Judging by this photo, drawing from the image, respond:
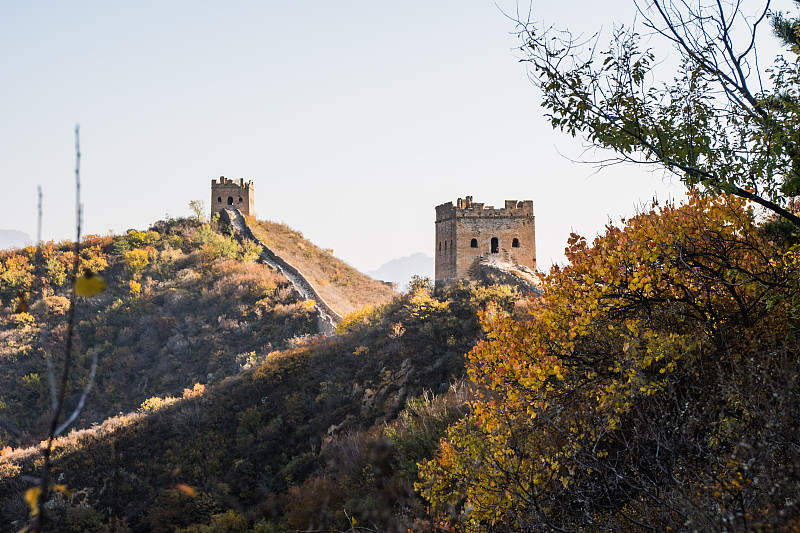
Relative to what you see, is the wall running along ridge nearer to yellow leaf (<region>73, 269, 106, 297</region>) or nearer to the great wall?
the great wall

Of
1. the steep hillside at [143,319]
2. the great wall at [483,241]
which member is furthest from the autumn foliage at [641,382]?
the steep hillside at [143,319]

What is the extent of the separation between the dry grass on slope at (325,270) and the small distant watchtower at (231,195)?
1.76 metres

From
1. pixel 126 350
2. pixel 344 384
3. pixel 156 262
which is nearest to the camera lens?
pixel 344 384

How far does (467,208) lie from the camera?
2841 cm

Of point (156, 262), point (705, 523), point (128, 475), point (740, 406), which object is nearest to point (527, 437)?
point (740, 406)

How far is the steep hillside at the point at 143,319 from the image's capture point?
3662cm

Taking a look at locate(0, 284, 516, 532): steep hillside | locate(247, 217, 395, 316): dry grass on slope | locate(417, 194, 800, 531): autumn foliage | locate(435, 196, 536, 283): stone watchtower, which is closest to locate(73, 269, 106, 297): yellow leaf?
locate(417, 194, 800, 531): autumn foliage

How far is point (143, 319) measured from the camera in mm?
43219

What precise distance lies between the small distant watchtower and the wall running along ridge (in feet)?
1.79

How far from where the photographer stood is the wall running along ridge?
37875mm

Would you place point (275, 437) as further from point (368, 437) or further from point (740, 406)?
point (740, 406)

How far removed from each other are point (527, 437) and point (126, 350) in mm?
36658

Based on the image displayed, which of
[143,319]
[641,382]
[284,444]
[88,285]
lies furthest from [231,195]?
[88,285]

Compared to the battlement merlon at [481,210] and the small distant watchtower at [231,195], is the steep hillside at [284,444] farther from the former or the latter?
the small distant watchtower at [231,195]
